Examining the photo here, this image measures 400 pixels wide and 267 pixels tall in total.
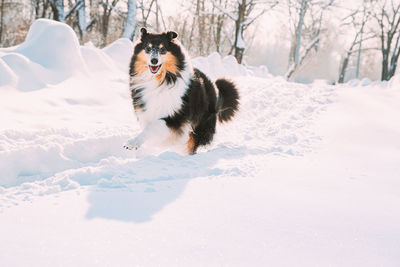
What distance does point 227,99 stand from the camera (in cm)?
462

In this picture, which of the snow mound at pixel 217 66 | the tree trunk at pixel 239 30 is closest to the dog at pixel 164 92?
the snow mound at pixel 217 66

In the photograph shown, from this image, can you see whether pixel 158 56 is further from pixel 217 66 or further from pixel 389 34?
pixel 389 34

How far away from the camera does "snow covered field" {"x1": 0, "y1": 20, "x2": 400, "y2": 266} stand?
4.69ft

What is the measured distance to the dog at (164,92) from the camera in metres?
3.37

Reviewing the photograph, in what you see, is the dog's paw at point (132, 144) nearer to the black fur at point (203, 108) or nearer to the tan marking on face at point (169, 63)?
the black fur at point (203, 108)

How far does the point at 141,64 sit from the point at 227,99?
61.3 inches

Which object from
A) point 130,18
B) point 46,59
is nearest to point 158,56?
point 46,59

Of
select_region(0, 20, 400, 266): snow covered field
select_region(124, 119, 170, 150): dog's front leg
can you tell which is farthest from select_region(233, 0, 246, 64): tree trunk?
select_region(124, 119, 170, 150): dog's front leg

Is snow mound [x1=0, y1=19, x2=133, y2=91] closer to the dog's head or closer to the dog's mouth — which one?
the dog's head

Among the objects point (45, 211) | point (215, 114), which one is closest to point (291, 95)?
point (215, 114)

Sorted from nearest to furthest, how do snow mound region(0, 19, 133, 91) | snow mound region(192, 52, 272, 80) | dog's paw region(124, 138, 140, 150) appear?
dog's paw region(124, 138, 140, 150) < snow mound region(0, 19, 133, 91) < snow mound region(192, 52, 272, 80)

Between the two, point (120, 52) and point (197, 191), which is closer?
point (197, 191)

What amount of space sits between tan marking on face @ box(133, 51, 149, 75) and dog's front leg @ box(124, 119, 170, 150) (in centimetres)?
58

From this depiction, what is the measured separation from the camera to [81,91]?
5.62m
